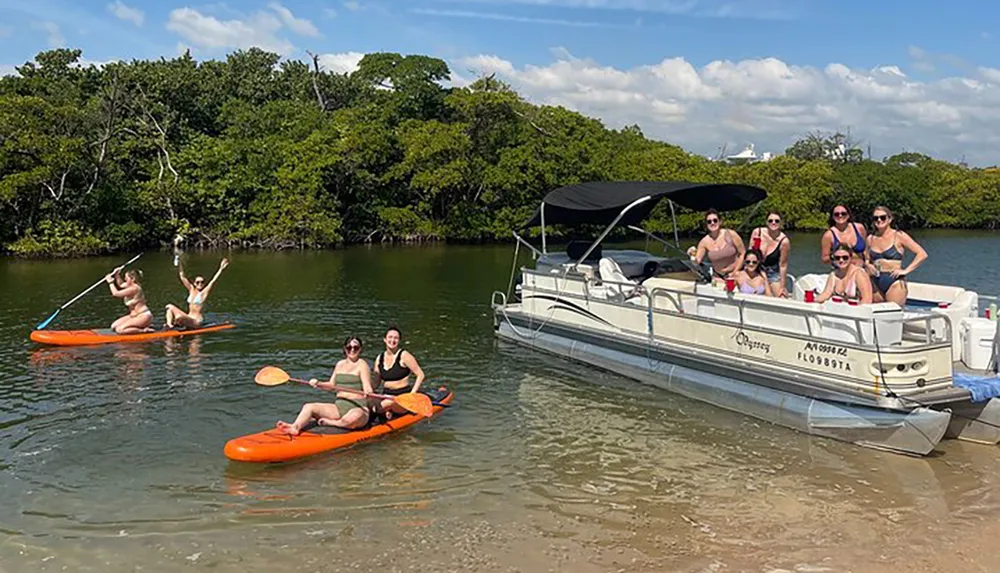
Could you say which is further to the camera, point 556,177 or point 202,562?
point 556,177

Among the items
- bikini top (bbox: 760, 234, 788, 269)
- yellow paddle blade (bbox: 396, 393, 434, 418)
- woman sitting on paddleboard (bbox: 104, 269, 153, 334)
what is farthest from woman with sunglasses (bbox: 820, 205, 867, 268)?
woman sitting on paddleboard (bbox: 104, 269, 153, 334)

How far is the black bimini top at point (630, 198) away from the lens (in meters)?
13.8

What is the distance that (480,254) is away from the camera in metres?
40.6

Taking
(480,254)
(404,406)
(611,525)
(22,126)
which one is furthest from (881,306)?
(22,126)

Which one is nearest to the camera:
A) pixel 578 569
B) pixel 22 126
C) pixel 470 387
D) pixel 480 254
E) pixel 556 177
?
pixel 578 569

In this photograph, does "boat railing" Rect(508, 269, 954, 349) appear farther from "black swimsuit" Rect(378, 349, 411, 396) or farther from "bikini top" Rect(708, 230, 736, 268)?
"black swimsuit" Rect(378, 349, 411, 396)

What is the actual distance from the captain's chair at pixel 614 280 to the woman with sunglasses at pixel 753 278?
2.04 meters

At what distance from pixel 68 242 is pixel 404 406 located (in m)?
32.5

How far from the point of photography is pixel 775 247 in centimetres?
1210

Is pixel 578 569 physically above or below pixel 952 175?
below

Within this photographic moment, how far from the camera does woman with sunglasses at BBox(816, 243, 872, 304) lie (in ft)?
32.0

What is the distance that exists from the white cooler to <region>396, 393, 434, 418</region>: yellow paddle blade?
6945 mm

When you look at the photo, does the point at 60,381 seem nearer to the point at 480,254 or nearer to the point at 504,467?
the point at 504,467

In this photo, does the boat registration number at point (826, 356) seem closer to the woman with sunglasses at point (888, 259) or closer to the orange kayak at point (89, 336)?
the woman with sunglasses at point (888, 259)
